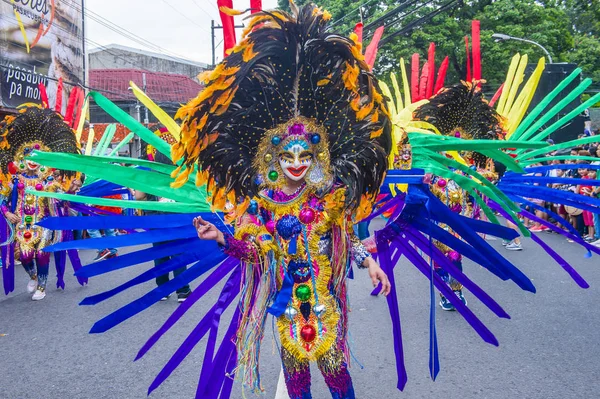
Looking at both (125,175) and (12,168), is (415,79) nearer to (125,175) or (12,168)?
(125,175)

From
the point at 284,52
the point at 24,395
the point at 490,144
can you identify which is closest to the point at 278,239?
the point at 284,52

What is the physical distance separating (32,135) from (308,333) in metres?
4.58

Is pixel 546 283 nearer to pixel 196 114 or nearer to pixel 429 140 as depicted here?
pixel 429 140

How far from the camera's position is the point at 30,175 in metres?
5.98

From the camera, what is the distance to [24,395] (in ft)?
12.0

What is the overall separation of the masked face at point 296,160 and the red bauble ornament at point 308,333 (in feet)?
2.38

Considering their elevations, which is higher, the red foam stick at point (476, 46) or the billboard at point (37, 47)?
the billboard at point (37, 47)

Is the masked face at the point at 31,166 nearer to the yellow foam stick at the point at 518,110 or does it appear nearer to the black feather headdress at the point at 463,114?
the black feather headdress at the point at 463,114

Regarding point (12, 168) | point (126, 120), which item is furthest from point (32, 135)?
point (126, 120)

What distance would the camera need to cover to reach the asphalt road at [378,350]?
3635 mm

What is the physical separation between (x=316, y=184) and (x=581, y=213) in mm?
8128

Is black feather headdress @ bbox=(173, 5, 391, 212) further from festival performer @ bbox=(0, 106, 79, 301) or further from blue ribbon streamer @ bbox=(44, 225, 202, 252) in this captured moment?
festival performer @ bbox=(0, 106, 79, 301)

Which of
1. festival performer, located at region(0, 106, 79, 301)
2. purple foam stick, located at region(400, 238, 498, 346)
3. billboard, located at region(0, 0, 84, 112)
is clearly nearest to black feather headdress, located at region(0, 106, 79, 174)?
festival performer, located at region(0, 106, 79, 301)

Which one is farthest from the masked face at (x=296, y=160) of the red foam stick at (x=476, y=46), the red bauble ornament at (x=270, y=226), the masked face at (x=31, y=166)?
the masked face at (x=31, y=166)
